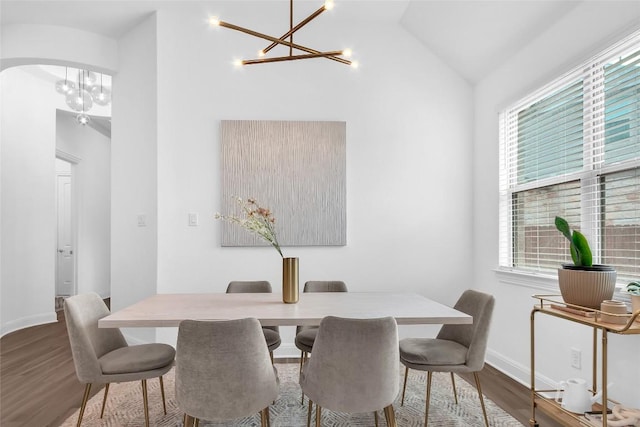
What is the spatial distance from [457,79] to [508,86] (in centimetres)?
63

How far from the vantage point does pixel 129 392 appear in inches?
106

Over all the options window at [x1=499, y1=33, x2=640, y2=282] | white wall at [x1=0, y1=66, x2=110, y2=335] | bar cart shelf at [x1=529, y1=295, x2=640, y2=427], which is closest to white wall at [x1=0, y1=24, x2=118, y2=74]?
white wall at [x1=0, y1=66, x2=110, y2=335]

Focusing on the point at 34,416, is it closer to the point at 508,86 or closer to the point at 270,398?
the point at 270,398

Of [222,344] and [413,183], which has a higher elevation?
[413,183]

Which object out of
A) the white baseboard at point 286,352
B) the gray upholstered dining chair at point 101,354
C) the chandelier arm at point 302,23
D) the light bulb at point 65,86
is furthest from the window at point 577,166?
the light bulb at point 65,86

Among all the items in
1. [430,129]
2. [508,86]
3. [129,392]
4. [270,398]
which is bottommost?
[129,392]

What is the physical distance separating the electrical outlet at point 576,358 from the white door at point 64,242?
273 inches

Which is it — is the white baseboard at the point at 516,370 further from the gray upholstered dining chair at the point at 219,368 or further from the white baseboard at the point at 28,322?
the white baseboard at the point at 28,322

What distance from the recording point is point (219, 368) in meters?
1.57

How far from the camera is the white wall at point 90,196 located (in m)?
5.85

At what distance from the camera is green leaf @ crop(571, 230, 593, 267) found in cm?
194

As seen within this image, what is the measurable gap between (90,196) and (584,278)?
6583mm

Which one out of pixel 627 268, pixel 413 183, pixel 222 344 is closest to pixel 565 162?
pixel 627 268

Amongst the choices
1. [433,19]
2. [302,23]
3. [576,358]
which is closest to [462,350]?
[576,358]
